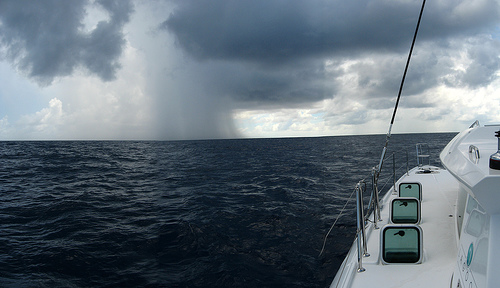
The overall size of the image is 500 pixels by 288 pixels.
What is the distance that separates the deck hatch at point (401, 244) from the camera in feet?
14.1

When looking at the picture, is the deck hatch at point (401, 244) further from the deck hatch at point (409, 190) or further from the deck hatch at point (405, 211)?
the deck hatch at point (409, 190)

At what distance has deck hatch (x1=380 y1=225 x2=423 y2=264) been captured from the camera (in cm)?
429

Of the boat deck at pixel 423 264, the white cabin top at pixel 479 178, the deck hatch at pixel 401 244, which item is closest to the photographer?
the white cabin top at pixel 479 178

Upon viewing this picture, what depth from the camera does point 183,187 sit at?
1647 cm

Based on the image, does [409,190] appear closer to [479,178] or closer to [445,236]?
[445,236]

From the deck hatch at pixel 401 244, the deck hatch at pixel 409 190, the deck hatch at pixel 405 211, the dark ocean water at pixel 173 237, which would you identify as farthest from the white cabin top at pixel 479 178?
the deck hatch at pixel 409 190

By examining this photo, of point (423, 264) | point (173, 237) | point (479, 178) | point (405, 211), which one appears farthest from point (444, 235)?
point (173, 237)

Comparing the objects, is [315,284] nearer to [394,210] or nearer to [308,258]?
[308,258]

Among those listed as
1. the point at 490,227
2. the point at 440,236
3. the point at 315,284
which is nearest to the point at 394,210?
the point at 440,236

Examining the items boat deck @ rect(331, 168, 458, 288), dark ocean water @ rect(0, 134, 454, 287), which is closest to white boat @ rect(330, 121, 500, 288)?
boat deck @ rect(331, 168, 458, 288)

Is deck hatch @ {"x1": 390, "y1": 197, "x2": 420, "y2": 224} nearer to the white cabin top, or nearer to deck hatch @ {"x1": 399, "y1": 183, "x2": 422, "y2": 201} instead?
deck hatch @ {"x1": 399, "y1": 183, "x2": 422, "y2": 201}

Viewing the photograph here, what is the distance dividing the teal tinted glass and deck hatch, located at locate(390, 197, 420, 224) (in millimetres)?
1677

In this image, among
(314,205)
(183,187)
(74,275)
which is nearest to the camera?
(74,275)

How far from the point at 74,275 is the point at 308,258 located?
4.86 m
